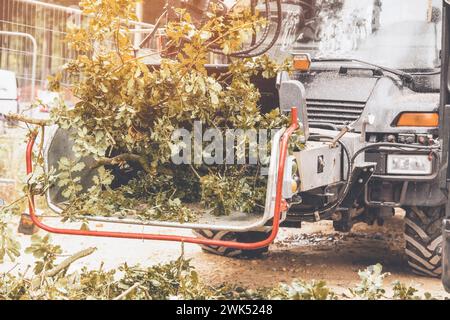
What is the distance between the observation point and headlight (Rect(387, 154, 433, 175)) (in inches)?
225

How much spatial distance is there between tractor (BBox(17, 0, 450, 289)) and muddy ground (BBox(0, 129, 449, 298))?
28 centimetres

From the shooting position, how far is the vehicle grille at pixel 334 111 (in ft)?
20.0

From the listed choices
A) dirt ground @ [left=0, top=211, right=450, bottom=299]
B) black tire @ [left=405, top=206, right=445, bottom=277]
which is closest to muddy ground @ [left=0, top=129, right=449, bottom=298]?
dirt ground @ [left=0, top=211, right=450, bottom=299]

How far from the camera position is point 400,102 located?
19.5ft

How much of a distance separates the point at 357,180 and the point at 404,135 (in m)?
0.47

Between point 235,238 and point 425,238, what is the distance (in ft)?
4.91

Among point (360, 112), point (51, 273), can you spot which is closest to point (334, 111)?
point (360, 112)

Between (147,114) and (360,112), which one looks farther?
(360,112)

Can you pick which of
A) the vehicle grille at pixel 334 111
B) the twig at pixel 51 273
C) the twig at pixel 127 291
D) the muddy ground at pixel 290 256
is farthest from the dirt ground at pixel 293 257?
the twig at pixel 127 291

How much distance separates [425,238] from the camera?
6.02 metres

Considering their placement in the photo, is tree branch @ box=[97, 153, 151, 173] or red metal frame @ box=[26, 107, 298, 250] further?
tree branch @ box=[97, 153, 151, 173]

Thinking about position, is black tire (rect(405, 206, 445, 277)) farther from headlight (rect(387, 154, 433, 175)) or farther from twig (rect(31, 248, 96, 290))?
twig (rect(31, 248, 96, 290))

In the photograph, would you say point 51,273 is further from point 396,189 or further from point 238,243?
point 396,189
